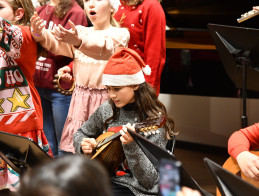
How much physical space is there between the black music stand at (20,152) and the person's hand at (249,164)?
0.74m

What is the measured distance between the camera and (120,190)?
1.88m

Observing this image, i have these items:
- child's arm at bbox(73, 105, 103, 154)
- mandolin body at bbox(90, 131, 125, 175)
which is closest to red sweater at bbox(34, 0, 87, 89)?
child's arm at bbox(73, 105, 103, 154)

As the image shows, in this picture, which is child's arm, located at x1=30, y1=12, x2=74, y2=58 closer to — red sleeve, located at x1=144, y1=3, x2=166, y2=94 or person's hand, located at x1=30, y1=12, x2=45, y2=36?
person's hand, located at x1=30, y1=12, x2=45, y2=36

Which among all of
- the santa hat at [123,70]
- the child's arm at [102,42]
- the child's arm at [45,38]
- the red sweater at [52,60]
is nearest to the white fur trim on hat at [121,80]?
the santa hat at [123,70]

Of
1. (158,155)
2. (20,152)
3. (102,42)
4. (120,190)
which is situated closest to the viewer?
(158,155)

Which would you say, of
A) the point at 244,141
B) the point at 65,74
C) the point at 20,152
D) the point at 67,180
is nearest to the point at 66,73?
the point at 65,74

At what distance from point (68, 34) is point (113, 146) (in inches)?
22.0

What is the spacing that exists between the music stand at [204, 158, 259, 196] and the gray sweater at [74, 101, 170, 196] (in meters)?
0.64

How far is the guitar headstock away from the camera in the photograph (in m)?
1.68

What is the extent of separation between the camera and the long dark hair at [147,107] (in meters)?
1.92

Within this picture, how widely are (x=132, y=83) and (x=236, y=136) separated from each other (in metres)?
0.50

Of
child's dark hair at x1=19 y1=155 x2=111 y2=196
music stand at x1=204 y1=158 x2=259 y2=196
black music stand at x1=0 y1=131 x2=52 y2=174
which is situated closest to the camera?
child's dark hair at x1=19 y1=155 x2=111 y2=196

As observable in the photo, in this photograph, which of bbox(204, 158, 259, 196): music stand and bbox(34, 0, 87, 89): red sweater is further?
bbox(34, 0, 87, 89): red sweater

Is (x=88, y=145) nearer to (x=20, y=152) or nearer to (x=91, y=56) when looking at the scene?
(x=20, y=152)
